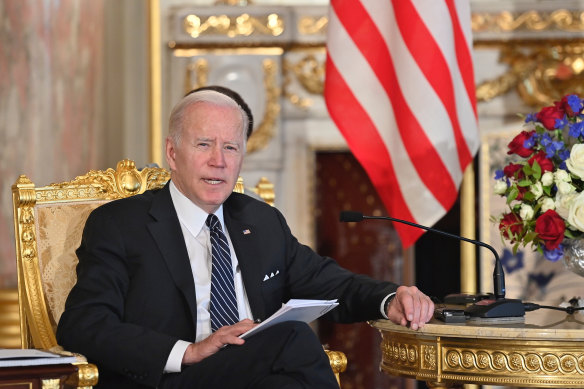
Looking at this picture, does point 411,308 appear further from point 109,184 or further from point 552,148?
point 109,184

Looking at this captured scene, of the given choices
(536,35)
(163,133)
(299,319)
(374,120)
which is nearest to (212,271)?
(299,319)

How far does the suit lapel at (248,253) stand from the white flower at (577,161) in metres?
1.02

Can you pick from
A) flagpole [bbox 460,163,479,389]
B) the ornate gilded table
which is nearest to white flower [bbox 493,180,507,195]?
the ornate gilded table

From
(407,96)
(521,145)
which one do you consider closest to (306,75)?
(407,96)

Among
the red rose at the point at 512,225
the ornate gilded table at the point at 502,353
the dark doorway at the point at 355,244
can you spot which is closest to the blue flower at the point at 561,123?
the red rose at the point at 512,225

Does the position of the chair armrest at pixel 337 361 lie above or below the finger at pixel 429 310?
below

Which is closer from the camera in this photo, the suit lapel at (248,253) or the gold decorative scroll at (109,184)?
the suit lapel at (248,253)

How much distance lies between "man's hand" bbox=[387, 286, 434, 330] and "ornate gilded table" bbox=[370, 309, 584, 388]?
7cm

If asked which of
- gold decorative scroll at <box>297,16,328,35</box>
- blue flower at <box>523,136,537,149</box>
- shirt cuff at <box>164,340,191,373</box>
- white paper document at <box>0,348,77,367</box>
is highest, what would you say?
gold decorative scroll at <box>297,16,328,35</box>

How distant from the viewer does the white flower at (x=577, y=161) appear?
3137mm

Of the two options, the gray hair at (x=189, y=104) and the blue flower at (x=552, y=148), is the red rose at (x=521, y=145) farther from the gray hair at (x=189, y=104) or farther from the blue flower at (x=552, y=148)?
the gray hair at (x=189, y=104)

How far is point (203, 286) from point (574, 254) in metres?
1.24

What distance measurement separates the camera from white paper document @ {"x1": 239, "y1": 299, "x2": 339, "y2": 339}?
254 cm

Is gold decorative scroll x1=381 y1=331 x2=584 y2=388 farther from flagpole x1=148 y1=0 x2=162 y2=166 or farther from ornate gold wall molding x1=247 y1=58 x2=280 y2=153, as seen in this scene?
flagpole x1=148 y1=0 x2=162 y2=166
